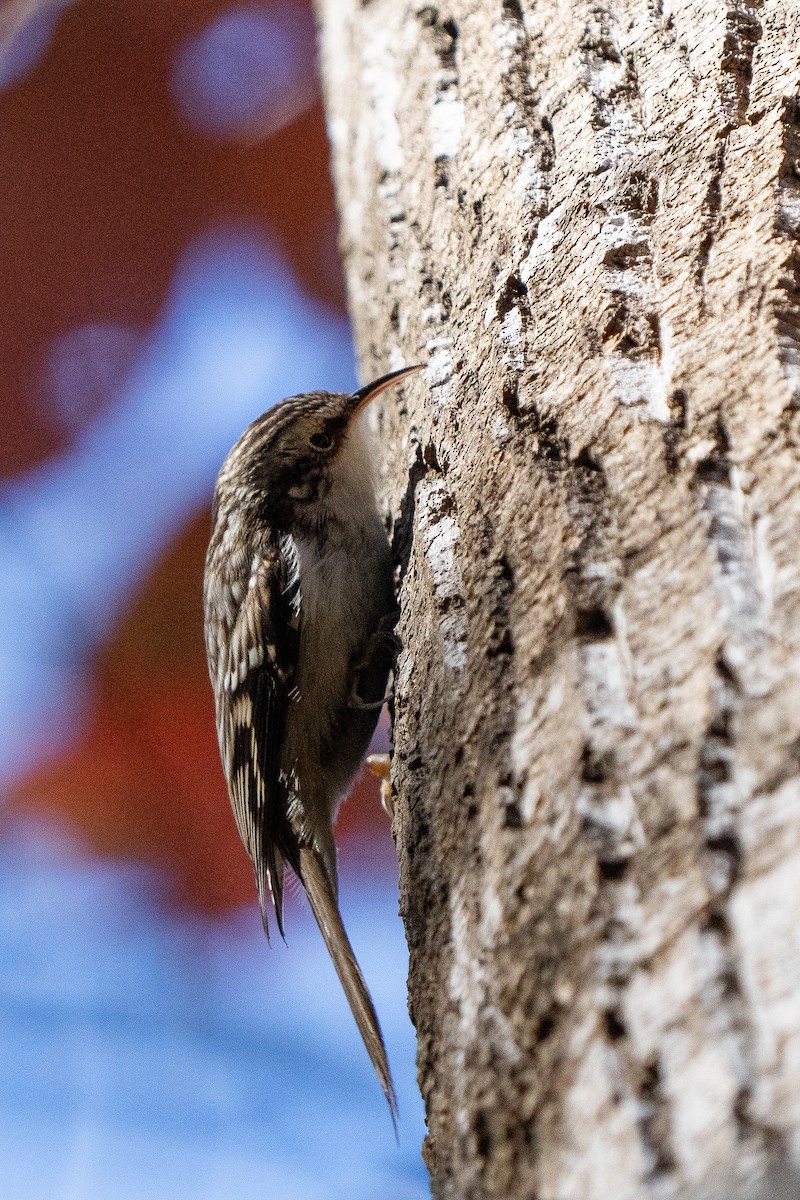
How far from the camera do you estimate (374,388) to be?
7.61 ft

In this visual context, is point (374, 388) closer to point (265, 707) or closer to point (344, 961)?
point (265, 707)

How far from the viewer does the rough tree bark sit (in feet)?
2.96

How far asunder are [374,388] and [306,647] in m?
0.59

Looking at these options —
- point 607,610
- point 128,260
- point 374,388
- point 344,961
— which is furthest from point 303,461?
point 607,610

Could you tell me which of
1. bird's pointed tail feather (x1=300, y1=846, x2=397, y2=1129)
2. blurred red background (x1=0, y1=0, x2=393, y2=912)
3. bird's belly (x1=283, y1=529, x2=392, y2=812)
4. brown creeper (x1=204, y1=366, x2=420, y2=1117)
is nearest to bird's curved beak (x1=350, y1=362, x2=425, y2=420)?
brown creeper (x1=204, y1=366, x2=420, y2=1117)

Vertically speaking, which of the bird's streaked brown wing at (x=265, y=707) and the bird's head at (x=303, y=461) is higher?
the bird's head at (x=303, y=461)

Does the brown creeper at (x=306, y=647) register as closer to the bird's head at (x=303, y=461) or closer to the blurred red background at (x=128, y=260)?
the bird's head at (x=303, y=461)

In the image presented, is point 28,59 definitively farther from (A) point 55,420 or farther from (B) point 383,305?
(B) point 383,305

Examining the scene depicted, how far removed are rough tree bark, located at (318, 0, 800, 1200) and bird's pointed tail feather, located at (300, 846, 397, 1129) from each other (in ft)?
2.13

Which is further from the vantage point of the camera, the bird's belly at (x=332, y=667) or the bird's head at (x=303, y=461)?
the bird's head at (x=303, y=461)

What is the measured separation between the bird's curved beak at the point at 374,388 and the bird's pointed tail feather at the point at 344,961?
3.22 feet

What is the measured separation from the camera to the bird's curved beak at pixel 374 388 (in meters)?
2.07

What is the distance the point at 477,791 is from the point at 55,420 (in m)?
2.67

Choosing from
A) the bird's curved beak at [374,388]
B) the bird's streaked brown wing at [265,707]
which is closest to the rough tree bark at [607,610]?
the bird's curved beak at [374,388]
